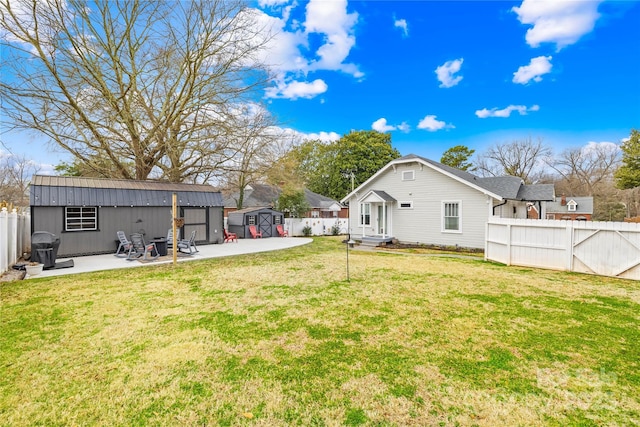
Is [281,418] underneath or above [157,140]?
underneath

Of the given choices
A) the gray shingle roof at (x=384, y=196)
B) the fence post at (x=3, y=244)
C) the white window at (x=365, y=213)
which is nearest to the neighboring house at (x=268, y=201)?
the white window at (x=365, y=213)

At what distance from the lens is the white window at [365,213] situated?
1588 centimetres

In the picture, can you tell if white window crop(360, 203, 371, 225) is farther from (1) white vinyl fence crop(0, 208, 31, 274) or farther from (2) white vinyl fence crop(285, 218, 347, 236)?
(1) white vinyl fence crop(0, 208, 31, 274)

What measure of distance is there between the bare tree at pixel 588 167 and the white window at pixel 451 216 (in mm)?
33576

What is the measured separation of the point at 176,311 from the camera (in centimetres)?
491

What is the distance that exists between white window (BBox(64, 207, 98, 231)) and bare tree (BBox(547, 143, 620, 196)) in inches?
1826

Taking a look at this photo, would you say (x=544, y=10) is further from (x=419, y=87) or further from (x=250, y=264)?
(x=250, y=264)

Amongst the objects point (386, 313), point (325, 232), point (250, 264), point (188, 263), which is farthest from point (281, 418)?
point (325, 232)

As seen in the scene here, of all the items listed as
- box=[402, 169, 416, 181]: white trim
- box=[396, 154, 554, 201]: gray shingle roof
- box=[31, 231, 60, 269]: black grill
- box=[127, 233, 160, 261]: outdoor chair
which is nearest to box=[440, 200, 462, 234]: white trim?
box=[396, 154, 554, 201]: gray shingle roof

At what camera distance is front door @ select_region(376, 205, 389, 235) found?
1517cm

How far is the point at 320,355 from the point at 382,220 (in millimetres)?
12452

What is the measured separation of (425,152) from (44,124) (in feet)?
103

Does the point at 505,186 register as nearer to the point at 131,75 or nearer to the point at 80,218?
the point at 80,218

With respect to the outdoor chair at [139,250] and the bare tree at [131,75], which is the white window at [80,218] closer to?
the outdoor chair at [139,250]
